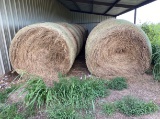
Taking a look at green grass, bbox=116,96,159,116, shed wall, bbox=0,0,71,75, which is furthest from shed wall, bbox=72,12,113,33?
green grass, bbox=116,96,159,116

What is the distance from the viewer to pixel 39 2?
7199 millimetres

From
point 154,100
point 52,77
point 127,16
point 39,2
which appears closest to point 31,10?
point 39,2

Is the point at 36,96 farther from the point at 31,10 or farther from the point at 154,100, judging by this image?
the point at 31,10

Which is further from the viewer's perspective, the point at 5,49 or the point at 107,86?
the point at 5,49

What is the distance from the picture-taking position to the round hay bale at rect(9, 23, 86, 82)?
3.71 m

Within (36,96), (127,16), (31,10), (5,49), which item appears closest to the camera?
(36,96)

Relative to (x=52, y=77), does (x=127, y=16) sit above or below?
above

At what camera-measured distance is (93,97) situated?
2.94m

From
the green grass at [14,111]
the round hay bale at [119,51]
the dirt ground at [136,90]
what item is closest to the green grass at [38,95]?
the green grass at [14,111]

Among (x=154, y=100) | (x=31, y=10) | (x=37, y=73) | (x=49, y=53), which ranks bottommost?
(x=154, y=100)

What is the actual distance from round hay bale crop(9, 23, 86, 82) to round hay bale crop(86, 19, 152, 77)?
0.56 metres

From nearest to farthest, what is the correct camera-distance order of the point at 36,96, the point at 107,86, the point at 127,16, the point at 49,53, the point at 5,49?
the point at 36,96, the point at 107,86, the point at 49,53, the point at 5,49, the point at 127,16

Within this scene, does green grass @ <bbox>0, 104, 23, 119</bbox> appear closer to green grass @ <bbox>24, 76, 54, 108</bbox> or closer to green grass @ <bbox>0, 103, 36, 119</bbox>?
green grass @ <bbox>0, 103, 36, 119</bbox>

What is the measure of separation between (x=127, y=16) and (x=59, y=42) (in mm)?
15427
